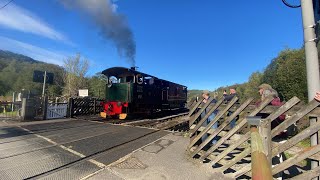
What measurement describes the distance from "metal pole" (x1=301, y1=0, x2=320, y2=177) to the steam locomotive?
13565mm

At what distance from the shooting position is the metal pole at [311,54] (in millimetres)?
3986

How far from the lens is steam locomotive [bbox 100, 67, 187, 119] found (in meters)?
17.1

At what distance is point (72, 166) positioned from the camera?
5.72 meters

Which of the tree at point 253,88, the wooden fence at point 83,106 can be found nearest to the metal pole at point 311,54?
the wooden fence at point 83,106

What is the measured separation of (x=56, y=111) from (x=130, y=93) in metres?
5.46

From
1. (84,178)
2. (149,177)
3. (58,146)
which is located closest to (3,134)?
(58,146)

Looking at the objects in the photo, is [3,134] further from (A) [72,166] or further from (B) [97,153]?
(A) [72,166]

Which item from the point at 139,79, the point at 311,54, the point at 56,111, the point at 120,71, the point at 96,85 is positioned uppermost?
the point at 96,85

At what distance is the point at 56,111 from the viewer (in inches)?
689

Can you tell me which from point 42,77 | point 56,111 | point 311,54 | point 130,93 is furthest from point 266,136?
point 42,77

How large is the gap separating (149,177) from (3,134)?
7414mm

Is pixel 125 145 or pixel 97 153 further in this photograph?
pixel 125 145

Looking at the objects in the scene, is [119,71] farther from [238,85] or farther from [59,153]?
[238,85]

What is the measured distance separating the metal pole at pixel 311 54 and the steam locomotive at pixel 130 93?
534 inches
